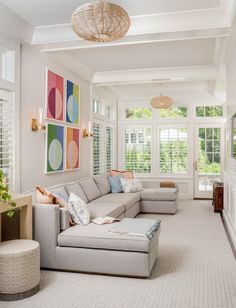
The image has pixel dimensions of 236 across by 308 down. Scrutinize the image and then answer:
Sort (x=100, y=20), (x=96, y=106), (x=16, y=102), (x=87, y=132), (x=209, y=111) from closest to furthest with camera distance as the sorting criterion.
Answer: (x=100, y=20) → (x=16, y=102) → (x=87, y=132) → (x=96, y=106) → (x=209, y=111)

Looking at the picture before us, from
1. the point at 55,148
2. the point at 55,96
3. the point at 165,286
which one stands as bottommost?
the point at 165,286

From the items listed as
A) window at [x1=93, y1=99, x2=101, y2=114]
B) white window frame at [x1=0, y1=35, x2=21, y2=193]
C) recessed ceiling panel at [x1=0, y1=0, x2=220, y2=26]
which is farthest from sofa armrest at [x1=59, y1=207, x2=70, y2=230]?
window at [x1=93, y1=99, x2=101, y2=114]

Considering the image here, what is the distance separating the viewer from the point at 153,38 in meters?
4.26

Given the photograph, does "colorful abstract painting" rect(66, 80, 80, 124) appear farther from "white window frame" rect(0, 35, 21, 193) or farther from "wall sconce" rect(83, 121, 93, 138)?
"white window frame" rect(0, 35, 21, 193)

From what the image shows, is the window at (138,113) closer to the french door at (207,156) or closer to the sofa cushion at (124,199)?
the french door at (207,156)

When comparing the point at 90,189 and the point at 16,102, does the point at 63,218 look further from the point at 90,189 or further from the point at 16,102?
the point at 90,189

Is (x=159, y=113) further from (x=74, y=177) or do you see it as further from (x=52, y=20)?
(x=52, y=20)

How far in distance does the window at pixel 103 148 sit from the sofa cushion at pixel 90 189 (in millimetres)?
1247

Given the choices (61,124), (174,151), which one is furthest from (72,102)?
(174,151)

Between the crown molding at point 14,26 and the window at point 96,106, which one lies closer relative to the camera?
the crown molding at point 14,26

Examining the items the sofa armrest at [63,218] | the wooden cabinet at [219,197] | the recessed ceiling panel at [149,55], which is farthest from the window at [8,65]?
the wooden cabinet at [219,197]

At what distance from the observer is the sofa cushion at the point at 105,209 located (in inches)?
185

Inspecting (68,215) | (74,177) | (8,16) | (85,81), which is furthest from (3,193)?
(85,81)

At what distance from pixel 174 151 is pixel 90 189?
152 inches
